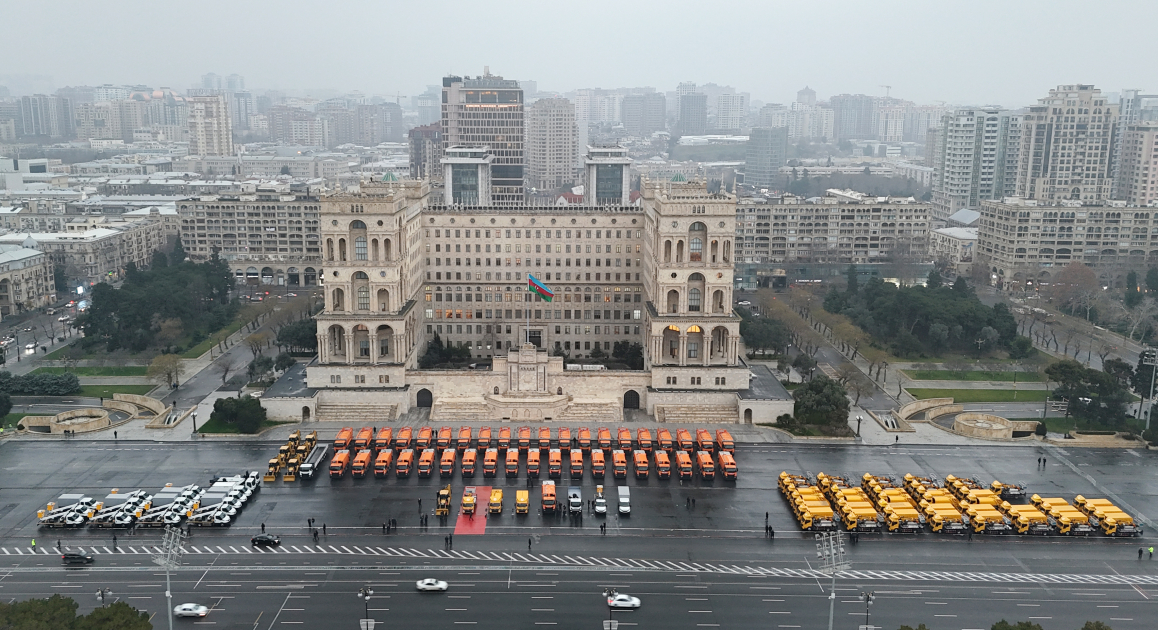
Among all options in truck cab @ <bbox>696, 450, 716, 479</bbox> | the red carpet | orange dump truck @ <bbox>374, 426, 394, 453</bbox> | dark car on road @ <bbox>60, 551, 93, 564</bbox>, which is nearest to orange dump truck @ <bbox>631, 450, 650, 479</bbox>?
truck cab @ <bbox>696, 450, 716, 479</bbox>

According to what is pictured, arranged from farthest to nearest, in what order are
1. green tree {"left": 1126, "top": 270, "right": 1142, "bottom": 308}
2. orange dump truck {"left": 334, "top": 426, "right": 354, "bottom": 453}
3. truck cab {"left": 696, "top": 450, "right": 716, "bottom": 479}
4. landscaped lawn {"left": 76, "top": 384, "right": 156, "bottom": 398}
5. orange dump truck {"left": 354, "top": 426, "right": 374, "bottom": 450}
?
green tree {"left": 1126, "top": 270, "right": 1142, "bottom": 308}, landscaped lawn {"left": 76, "top": 384, "right": 156, "bottom": 398}, orange dump truck {"left": 354, "top": 426, "right": 374, "bottom": 450}, orange dump truck {"left": 334, "top": 426, "right": 354, "bottom": 453}, truck cab {"left": 696, "top": 450, "right": 716, "bottom": 479}

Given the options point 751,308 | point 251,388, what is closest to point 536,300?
point 251,388

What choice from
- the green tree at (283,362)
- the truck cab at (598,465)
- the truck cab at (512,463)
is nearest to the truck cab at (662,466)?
the truck cab at (598,465)

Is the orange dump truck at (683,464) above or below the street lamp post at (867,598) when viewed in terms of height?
above

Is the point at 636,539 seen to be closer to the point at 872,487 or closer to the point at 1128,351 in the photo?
the point at 872,487

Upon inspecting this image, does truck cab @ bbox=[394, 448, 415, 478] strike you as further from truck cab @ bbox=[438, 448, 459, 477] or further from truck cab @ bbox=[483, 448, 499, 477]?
truck cab @ bbox=[483, 448, 499, 477]

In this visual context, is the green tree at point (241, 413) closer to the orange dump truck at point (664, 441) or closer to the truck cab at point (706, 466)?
the orange dump truck at point (664, 441)
